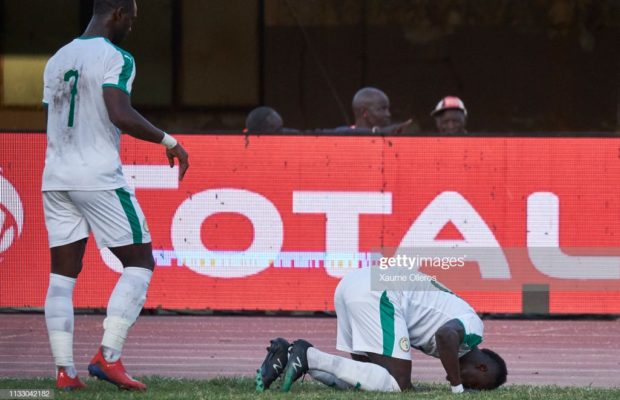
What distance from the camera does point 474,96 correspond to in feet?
55.3

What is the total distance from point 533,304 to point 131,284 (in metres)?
5.35

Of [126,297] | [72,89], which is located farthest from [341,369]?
[72,89]

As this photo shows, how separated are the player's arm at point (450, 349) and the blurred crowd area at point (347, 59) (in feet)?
32.0

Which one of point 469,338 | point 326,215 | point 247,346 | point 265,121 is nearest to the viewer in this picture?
point 469,338

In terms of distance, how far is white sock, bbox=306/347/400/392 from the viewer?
23.7 ft

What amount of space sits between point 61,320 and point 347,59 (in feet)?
34.5

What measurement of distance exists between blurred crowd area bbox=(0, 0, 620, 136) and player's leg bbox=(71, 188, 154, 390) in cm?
992

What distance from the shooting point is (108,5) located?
22.6 ft

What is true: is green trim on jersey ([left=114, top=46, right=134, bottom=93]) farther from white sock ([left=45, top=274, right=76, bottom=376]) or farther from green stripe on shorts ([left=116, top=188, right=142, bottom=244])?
white sock ([left=45, top=274, right=76, bottom=376])

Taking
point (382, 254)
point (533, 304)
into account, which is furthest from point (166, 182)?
point (533, 304)

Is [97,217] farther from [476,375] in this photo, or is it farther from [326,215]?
[326,215]

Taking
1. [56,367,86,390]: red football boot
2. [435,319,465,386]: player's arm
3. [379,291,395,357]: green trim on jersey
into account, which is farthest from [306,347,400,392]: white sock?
[56,367,86,390]: red football boot

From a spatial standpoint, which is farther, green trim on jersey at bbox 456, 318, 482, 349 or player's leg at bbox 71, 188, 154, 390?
green trim on jersey at bbox 456, 318, 482, 349

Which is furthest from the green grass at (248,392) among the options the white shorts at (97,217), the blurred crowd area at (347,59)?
the blurred crowd area at (347,59)
